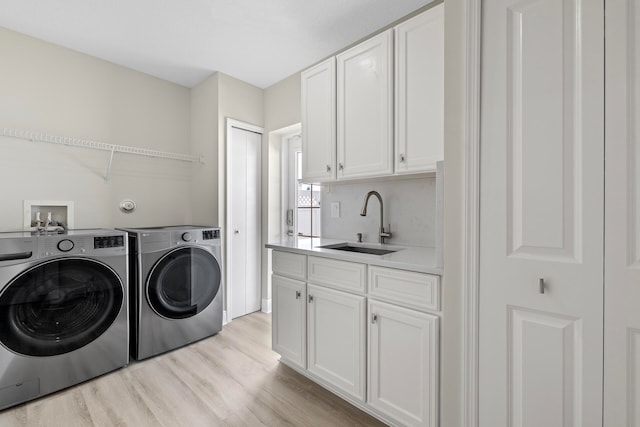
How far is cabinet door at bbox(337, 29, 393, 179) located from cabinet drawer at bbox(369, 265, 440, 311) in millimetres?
644

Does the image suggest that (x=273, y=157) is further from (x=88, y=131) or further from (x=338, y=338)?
(x=338, y=338)

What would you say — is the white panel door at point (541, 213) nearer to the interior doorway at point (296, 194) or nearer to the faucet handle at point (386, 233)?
the faucet handle at point (386, 233)

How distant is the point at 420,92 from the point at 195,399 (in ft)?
7.36

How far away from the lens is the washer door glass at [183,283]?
7.51 ft

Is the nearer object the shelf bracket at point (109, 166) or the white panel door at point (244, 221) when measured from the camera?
the shelf bracket at point (109, 166)

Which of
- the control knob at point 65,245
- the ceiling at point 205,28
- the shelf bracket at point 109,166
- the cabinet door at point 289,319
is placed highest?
the ceiling at point 205,28

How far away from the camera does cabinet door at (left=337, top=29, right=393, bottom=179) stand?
179 centimetres

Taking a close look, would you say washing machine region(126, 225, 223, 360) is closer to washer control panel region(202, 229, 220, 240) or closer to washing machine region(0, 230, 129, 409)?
washer control panel region(202, 229, 220, 240)

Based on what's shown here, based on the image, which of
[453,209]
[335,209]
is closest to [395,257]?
[453,209]

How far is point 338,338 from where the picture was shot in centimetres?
173

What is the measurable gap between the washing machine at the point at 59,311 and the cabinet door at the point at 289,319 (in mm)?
1086

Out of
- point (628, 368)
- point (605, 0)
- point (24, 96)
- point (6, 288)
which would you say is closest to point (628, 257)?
point (628, 368)

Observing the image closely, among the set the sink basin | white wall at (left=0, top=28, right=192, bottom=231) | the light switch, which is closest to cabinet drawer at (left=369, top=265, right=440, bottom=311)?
the sink basin

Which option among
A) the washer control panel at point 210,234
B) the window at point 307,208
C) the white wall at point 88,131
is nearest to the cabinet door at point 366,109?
the window at point 307,208
